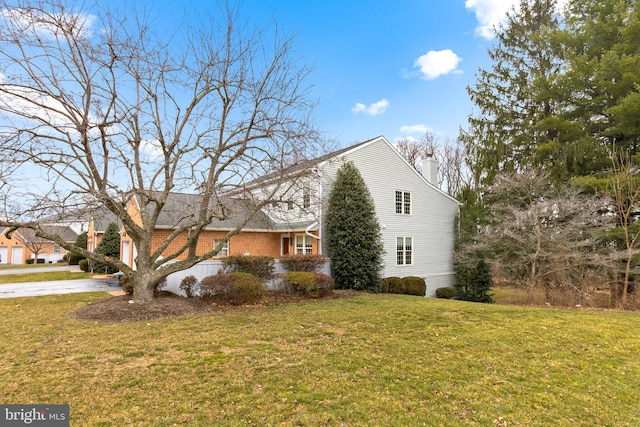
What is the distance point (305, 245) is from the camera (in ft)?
55.0

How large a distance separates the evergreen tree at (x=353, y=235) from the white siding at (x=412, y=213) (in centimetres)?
104

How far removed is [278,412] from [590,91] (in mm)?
19189

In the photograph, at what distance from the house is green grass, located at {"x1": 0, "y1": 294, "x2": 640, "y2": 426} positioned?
26.6ft

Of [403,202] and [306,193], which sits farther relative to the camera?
[403,202]

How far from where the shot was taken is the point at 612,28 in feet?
48.7

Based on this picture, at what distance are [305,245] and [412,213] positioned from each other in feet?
20.4

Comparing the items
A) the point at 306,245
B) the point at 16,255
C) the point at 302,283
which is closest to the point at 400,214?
the point at 306,245

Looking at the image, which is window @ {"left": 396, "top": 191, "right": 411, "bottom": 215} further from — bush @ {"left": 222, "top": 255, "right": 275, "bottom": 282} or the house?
bush @ {"left": 222, "top": 255, "right": 275, "bottom": 282}

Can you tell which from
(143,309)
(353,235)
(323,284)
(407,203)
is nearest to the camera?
(143,309)

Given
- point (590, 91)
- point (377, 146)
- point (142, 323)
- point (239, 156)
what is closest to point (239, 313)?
Answer: point (142, 323)

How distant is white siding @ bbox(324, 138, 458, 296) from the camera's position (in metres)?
17.1

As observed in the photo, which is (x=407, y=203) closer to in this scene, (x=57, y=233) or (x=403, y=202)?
(x=403, y=202)

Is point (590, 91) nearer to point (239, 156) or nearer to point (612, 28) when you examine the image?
point (612, 28)

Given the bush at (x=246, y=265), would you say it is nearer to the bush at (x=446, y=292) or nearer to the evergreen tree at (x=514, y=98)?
the bush at (x=446, y=292)
